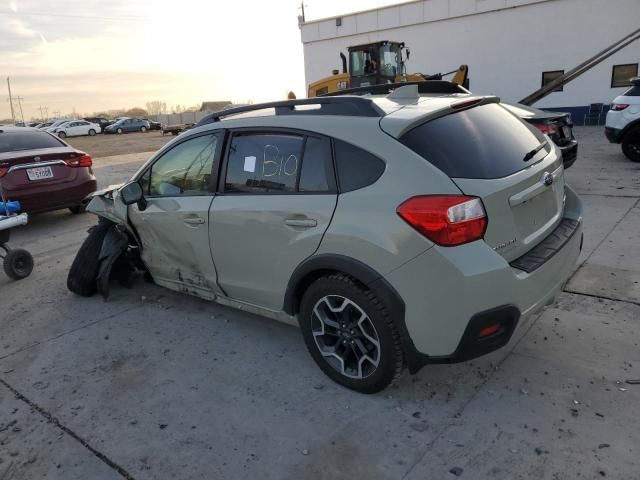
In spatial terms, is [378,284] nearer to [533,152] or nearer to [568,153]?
[533,152]

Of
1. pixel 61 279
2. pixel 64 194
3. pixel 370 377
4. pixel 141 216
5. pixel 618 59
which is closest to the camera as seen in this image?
pixel 370 377

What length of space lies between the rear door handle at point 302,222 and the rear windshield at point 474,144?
0.68m

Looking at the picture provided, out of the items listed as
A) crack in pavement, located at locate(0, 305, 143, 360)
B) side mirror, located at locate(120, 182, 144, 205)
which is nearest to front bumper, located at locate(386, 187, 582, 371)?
side mirror, located at locate(120, 182, 144, 205)

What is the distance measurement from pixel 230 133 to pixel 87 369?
77.0 inches

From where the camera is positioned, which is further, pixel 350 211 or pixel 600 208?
pixel 600 208

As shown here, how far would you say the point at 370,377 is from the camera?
2.87 meters

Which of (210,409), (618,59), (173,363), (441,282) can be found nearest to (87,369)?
(173,363)

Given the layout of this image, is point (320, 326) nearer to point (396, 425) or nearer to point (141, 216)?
point (396, 425)

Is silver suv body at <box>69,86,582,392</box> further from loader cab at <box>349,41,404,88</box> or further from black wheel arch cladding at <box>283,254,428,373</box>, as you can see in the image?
loader cab at <box>349,41,404,88</box>

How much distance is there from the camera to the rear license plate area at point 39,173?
6.98 meters

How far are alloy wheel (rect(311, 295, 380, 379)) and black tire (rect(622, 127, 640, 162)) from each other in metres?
9.10

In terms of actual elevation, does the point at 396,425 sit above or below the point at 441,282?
below

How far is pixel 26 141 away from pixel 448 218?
7.29m

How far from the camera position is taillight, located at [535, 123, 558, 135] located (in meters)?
7.14
